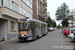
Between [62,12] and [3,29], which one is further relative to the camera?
[62,12]

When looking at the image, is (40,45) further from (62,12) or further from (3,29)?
(62,12)

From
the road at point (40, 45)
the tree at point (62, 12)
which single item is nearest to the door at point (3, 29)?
the road at point (40, 45)

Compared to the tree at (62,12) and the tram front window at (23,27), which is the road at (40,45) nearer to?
the tram front window at (23,27)

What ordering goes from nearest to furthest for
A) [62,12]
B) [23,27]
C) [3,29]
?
[23,27], [3,29], [62,12]

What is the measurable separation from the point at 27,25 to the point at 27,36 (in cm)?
153

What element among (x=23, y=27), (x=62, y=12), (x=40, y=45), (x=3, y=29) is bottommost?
(x=40, y=45)

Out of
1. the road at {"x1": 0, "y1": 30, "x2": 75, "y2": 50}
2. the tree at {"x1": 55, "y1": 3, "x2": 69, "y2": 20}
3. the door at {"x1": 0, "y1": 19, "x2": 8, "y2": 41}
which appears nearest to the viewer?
the road at {"x1": 0, "y1": 30, "x2": 75, "y2": 50}

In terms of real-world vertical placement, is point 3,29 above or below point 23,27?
below

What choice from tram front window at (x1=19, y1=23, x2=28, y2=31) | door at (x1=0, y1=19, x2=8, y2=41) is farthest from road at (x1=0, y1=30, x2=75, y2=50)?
door at (x1=0, y1=19, x2=8, y2=41)

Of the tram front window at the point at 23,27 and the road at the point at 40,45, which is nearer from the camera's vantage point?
the road at the point at 40,45

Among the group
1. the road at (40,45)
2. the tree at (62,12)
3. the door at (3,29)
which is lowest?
the road at (40,45)

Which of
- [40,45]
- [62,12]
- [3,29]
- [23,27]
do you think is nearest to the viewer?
[40,45]

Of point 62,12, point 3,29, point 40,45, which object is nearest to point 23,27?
point 40,45

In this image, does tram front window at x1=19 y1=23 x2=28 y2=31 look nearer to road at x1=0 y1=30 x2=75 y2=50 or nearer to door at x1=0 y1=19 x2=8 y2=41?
road at x1=0 y1=30 x2=75 y2=50
